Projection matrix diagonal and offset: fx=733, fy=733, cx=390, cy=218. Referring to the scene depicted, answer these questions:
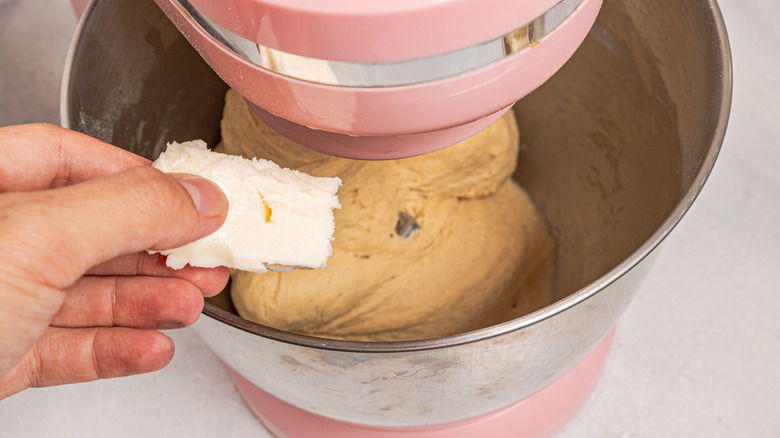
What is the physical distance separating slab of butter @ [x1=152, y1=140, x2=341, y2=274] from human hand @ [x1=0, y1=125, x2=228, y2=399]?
0.06 feet

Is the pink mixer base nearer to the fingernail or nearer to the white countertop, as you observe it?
the white countertop

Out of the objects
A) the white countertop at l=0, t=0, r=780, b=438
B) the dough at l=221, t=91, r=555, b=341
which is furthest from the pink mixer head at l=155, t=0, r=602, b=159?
the white countertop at l=0, t=0, r=780, b=438

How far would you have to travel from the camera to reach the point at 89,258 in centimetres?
44

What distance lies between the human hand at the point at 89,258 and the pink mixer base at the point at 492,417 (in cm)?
26

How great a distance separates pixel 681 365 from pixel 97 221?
2.35ft

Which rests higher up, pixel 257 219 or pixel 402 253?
pixel 257 219

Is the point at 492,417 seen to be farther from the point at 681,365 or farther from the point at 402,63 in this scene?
the point at 402,63

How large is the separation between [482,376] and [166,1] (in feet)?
1.15

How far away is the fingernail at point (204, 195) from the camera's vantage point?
48 centimetres

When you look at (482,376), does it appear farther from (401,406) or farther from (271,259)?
(271,259)

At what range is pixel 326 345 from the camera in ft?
1.60

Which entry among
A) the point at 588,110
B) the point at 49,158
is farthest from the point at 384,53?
the point at 588,110

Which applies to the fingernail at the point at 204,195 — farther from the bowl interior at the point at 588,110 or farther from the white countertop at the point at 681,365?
the white countertop at the point at 681,365

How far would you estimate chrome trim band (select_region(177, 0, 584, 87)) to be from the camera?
381 mm
